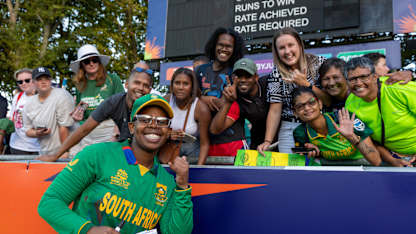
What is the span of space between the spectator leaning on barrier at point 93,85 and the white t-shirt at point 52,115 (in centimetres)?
15

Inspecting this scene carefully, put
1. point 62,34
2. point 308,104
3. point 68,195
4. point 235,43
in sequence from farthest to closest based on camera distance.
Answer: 1. point 62,34
2. point 235,43
3. point 308,104
4. point 68,195

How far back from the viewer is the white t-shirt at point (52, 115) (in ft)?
12.2

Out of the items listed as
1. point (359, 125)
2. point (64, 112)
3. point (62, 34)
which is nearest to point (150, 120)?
point (359, 125)

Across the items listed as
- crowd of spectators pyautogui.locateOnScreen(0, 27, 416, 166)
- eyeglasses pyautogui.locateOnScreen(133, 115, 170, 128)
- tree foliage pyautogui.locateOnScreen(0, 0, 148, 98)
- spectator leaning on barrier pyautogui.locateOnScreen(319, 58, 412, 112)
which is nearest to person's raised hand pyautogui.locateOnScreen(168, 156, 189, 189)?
eyeglasses pyautogui.locateOnScreen(133, 115, 170, 128)

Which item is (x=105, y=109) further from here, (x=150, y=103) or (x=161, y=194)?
(x=161, y=194)

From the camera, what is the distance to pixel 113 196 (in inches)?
67.9

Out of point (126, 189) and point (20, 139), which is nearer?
point (126, 189)

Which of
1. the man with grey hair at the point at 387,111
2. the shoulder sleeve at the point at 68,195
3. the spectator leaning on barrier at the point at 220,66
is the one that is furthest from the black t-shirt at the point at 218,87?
the shoulder sleeve at the point at 68,195

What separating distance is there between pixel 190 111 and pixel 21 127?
9.35ft

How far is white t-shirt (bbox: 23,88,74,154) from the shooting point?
3.73 metres

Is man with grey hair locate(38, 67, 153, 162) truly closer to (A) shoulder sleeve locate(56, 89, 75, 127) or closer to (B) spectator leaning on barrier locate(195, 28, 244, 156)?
(B) spectator leaning on barrier locate(195, 28, 244, 156)

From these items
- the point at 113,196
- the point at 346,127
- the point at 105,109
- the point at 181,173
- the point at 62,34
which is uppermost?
the point at 62,34

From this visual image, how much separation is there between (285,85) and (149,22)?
805 cm

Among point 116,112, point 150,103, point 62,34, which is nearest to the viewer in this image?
point 150,103
